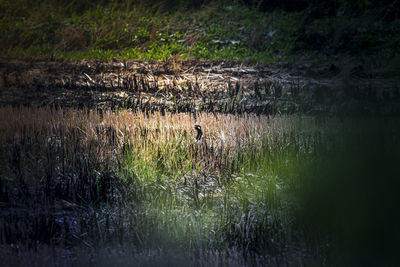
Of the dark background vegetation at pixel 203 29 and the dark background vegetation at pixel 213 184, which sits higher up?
the dark background vegetation at pixel 203 29

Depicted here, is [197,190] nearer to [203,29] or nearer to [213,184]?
[213,184]

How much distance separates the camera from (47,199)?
298 cm

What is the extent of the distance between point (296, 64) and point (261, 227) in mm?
4420

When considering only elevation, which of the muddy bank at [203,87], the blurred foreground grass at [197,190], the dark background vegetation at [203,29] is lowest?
the blurred foreground grass at [197,190]

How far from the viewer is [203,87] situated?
Result: 556cm

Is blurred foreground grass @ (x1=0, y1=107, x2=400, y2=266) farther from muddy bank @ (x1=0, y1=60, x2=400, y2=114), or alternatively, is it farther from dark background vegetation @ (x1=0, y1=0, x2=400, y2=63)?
dark background vegetation @ (x1=0, y1=0, x2=400, y2=63)

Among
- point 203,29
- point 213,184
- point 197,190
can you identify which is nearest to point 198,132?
point 213,184

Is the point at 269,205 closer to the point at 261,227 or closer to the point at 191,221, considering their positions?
the point at 261,227

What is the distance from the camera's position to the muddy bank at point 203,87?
16.9 feet

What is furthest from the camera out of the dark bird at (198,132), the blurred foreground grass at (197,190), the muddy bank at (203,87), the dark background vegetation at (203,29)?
the dark background vegetation at (203,29)

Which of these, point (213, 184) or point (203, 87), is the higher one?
point (203, 87)

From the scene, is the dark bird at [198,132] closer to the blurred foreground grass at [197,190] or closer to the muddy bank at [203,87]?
the blurred foreground grass at [197,190]

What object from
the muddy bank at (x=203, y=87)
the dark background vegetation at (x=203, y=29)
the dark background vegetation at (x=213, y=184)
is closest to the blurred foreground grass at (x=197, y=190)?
the dark background vegetation at (x=213, y=184)

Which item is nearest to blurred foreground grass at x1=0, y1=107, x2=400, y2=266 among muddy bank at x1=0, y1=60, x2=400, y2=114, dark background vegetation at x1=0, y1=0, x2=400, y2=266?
dark background vegetation at x1=0, y1=0, x2=400, y2=266
